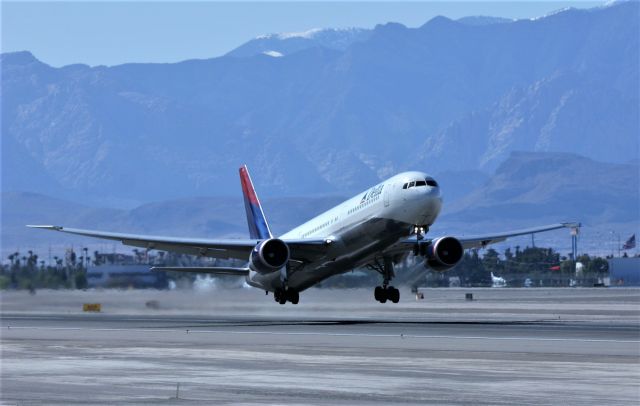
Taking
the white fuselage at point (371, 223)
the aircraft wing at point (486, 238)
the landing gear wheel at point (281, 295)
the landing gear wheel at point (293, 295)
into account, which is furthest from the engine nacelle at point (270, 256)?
the aircraft wing at point (486, 238)

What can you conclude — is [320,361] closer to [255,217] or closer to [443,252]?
[443,252]

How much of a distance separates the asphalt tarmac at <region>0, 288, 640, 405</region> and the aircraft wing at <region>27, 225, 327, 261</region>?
12.2ft

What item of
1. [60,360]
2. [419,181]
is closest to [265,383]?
[60,360]

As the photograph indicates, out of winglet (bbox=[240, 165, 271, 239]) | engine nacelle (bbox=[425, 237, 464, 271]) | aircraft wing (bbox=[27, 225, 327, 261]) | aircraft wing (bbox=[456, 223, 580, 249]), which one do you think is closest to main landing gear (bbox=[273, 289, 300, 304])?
aircraft wing (bbox=[27, 225, 327, 261])

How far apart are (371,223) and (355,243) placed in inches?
80.7

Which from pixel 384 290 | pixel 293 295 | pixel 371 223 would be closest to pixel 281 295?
pixel 293 295

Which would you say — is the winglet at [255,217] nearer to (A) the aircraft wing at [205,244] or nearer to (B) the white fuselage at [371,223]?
(A) the aircraft wing at [205,244]

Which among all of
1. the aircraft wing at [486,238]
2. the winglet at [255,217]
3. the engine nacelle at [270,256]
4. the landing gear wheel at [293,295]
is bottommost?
the landing gear wheel at [293,295]

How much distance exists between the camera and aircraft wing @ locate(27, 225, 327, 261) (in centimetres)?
6812

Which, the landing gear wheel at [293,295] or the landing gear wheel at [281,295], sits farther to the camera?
the landing gear wheel at [281,295]

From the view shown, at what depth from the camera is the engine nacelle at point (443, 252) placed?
66.3 meters

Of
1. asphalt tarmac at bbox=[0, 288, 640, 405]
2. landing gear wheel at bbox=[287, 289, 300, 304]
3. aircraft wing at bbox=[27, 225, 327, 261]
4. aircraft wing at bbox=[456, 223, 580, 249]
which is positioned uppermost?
aircraft wing at bbox=[456, 223, 580, 249]

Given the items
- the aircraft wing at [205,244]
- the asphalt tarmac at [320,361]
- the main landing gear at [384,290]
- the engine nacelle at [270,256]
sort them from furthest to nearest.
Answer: the main landing gear at [384,290]
the aircraft wing at [205,244]
the engine nacelle at [270,256]
the asphalt tarmac at [320,361]

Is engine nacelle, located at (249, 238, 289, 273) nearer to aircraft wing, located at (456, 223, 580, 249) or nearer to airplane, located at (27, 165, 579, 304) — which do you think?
airplane, located at (27, 165, 579, 304)
